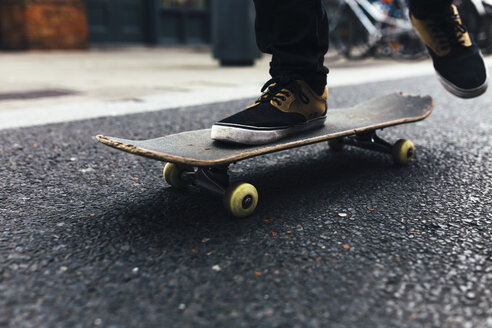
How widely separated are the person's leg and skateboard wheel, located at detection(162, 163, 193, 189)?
24 cm

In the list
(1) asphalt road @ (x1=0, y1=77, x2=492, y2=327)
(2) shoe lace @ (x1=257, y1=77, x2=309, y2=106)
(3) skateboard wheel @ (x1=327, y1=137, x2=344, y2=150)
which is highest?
(2) shoe lace @ (x1=257, y1=77, x2=309, y2=106)

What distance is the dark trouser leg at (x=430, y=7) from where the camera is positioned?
5.91 ft

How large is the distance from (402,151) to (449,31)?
0.56 m

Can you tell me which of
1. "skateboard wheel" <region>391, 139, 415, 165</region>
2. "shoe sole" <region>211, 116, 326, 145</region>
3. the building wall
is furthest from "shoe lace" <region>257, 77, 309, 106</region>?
the building wall

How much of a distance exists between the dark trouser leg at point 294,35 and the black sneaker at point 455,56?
2.01 feet

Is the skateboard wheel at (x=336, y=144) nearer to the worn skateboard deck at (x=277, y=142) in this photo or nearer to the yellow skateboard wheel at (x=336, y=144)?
the yellow skateboard wheel at (x=336, y=144)

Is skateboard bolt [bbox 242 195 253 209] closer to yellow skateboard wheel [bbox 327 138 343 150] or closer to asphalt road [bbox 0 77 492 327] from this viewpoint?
asphalt road [bbox 0 77 492 327]

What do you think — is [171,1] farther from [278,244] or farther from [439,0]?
[278,244]

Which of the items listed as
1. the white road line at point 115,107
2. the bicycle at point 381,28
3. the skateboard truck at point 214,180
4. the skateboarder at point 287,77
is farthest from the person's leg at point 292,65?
the bicycle at point 381,28

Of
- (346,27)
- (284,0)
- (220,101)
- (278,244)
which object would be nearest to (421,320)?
(278,244)

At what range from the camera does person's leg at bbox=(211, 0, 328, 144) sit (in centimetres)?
138

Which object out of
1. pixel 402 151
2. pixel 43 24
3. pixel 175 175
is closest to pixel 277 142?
pixel 175 175

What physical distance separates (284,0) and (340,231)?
693 millimetres

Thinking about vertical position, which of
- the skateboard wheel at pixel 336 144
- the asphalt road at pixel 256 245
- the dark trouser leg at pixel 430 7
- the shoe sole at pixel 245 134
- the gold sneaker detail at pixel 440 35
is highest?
the dark trouser leg at pixel 430 7
